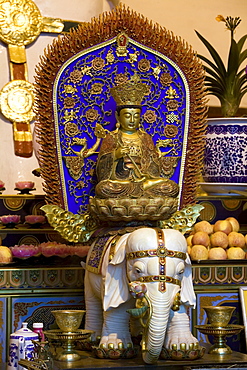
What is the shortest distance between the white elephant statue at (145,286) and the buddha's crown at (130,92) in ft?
2.32

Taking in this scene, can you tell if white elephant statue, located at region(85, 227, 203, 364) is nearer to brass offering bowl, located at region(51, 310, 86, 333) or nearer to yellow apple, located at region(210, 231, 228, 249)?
brass offering bowl, located at region(51, 310, 86, 333)

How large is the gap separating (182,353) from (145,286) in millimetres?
401

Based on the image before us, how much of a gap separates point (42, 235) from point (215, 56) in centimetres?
157

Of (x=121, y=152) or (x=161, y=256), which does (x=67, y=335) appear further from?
(x=121, y=152)

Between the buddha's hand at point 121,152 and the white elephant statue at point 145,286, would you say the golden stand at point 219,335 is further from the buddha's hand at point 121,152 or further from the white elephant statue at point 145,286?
the buddha's hand at point 121,152

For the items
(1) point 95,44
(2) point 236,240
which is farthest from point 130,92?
(2) point 236,240

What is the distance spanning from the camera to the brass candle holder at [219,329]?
4.92 metres

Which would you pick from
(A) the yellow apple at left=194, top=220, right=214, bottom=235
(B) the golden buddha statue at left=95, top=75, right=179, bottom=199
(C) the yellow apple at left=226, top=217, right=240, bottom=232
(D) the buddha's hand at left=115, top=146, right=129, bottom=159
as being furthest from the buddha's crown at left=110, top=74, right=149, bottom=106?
(C) the yellow apple at left=226, top=217, right=240, bottom=232

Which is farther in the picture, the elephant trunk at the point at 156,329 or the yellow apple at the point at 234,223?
the yellow apple at the point at 234,223

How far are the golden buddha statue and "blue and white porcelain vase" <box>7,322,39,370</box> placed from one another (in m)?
0.74

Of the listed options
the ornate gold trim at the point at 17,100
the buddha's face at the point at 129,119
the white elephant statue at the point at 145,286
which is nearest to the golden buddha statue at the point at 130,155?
the buddha's face at the point at 129,119

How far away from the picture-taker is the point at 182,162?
17.8 feet

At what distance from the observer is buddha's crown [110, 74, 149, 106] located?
Answer: 505 centimetres

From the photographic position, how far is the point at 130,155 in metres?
5.04
